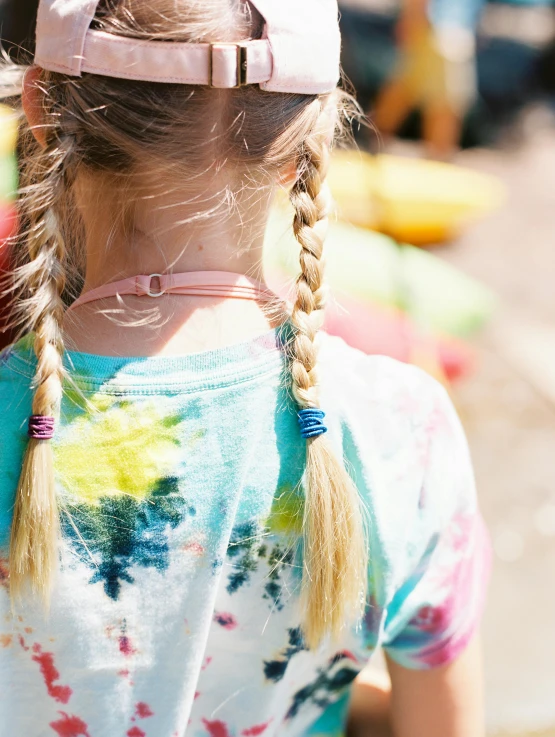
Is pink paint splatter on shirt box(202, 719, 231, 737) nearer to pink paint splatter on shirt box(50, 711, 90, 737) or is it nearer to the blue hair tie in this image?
pink paint splatter on shirt box(50, 711, 90, 737)

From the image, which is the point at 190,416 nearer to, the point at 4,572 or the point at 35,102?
the point at 4,572

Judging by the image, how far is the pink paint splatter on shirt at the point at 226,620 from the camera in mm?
884

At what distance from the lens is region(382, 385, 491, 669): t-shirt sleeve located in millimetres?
918

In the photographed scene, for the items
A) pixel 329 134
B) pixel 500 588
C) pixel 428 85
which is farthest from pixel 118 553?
pixel 428 85

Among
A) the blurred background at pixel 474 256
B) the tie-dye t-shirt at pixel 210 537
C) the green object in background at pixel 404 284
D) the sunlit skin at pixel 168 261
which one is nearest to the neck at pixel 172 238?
the sunlit skin at pixel 168 261

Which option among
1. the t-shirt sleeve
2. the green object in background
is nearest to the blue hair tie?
the t-shirt sleeve

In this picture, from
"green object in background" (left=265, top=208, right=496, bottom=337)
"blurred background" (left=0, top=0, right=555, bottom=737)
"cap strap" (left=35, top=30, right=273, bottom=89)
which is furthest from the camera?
"green object in background" (left=265, top=208, right=496, bottom=337)

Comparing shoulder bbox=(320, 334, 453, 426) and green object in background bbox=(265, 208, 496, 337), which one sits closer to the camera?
shoulder bbox=(320, 334, 453, 426)

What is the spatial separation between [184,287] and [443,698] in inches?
22.9

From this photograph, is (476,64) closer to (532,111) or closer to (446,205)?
(532,111)

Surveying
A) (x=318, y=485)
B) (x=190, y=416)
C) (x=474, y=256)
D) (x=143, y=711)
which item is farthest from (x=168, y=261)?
(x=474, y=256)

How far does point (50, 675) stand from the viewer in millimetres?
890

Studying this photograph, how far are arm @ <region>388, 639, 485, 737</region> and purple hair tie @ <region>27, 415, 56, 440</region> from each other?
522 mm

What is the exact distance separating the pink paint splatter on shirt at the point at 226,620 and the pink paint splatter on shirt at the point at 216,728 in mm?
160
